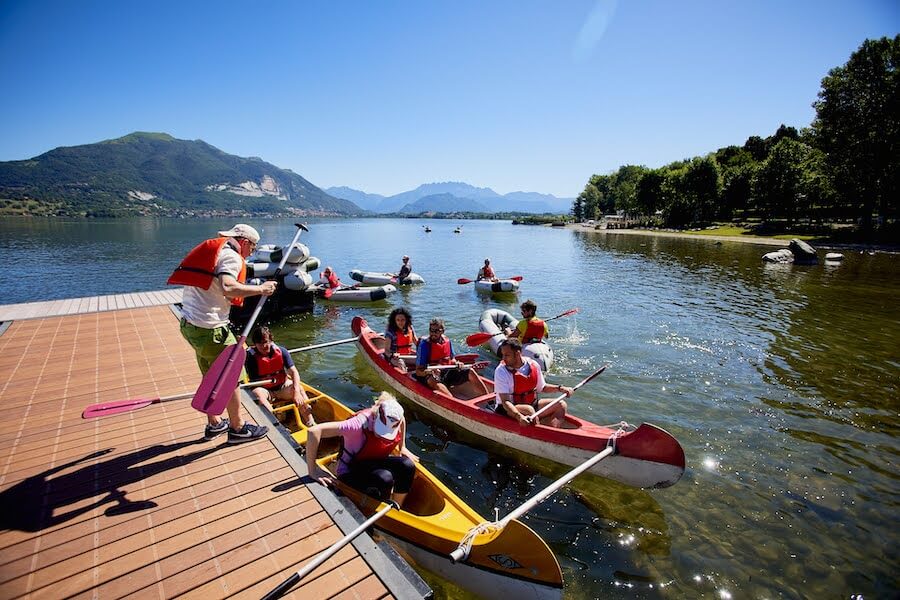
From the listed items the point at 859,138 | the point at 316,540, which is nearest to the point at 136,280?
the point at 316,540

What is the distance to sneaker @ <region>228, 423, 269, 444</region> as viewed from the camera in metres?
5.70

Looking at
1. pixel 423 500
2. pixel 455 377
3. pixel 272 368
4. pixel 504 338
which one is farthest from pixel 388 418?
pixel 504 338

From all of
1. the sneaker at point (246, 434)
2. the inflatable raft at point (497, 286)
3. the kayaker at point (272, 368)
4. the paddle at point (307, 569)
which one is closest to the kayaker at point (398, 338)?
the kayaker at point (272, 368)

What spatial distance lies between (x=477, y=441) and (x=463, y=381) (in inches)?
64.7

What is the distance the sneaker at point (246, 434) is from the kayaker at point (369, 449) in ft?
4.75

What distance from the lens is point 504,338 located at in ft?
42.9

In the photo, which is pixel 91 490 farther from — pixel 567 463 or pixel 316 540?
pixel 567 463

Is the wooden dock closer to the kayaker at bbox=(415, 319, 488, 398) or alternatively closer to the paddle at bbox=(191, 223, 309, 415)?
the paddle at bbox=(191, 223, 309, 415)

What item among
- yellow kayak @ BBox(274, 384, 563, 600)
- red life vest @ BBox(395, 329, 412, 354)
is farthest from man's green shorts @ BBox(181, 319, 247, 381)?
red life vest @ BBox(395, 329, 412, 354)

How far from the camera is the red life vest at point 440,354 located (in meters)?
9.01

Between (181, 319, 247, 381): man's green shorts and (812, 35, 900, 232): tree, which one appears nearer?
(181, 319, 247, 381): man's green shorts

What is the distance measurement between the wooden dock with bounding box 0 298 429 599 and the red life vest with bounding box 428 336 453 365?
374 cm

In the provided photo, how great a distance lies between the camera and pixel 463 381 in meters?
A: 9.57

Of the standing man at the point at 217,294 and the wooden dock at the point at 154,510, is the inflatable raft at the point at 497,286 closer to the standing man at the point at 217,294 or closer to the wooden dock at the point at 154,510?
the wooden dock at the point at 154,510
